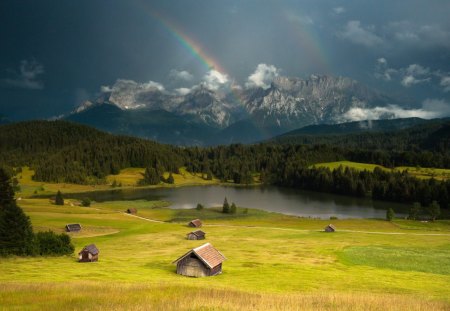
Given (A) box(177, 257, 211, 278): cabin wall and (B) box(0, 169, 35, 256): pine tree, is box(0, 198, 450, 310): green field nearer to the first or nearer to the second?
(A) box(177, 257, 211, 278): cabin wall

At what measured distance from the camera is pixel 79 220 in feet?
365

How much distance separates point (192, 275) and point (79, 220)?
227 ft

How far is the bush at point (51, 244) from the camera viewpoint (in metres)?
65.4

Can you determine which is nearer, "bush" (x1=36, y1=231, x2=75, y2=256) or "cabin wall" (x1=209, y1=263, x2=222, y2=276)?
"cabin wall" (x1=209, y1=263, x2=222, y2=276)

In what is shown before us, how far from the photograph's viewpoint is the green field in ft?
74.7

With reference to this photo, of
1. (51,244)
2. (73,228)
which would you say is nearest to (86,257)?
(51,244)

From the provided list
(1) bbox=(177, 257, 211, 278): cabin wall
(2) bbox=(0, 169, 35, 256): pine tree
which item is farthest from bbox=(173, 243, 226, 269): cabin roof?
(2) bbox=(0, 169, 35, 256): pine tree

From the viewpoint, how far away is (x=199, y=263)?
51.6 m

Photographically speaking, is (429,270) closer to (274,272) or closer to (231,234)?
(274,272)

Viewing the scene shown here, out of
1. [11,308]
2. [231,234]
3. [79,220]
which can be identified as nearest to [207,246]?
[11,308]

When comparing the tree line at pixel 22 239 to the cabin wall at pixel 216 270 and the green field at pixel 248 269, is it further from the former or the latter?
the cabin wall at pixel 216 270

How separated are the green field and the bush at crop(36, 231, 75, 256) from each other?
2.25m

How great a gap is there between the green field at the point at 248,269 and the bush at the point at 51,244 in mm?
2250

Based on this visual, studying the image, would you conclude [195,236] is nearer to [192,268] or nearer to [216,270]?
[192,268]
